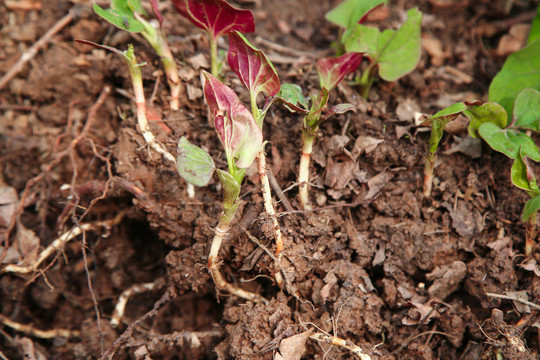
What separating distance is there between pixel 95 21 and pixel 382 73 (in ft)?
4.70

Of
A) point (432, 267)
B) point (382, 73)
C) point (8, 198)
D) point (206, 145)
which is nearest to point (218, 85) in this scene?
point (206, 145)

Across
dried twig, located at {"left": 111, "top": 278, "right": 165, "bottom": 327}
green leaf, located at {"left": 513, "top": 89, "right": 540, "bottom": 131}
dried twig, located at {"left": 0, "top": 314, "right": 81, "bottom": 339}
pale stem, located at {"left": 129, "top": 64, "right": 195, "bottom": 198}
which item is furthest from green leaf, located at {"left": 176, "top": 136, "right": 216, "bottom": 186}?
green leaf, located at {"left": 513, "top": 89, "right": 540, "bottom": 131}

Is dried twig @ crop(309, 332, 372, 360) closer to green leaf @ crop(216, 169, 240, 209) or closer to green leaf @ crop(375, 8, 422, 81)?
green leaf @ crop(216, 169, 240, 209)

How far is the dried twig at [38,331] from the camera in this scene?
1.70 m

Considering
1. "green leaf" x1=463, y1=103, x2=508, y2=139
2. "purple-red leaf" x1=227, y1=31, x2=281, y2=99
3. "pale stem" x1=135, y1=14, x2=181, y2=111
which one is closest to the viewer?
"purple-red leaf" x1=227, y1=31, x2=281, y2=99

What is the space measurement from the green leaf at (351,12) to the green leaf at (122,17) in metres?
0.85

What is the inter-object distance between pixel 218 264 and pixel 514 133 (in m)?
1.24

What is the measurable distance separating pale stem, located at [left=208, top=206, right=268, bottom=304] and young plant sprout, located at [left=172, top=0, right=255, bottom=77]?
26.3 inches

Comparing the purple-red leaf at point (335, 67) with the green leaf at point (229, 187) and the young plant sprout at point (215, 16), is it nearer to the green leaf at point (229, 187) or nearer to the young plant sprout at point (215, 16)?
the young plant sprout at point (215, 16)

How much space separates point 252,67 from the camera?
1.37 metres

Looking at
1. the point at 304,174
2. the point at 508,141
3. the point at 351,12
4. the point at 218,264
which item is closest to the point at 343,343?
the point at 218,264

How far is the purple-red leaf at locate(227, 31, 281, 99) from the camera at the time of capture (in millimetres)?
1333

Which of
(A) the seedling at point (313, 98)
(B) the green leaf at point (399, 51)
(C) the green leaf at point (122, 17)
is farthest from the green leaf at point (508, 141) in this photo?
(C) the green leaf at point (122, 17)

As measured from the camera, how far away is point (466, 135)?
172 cm
